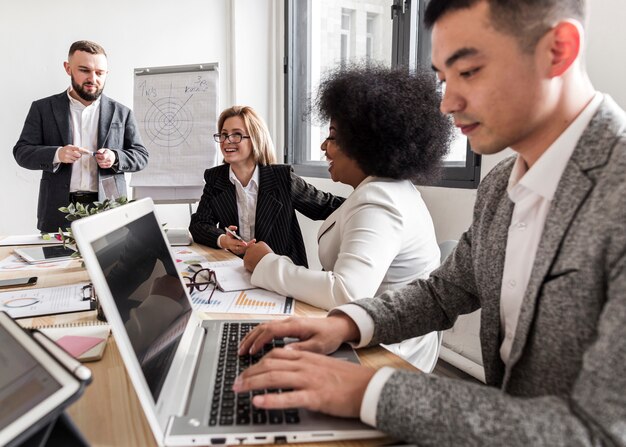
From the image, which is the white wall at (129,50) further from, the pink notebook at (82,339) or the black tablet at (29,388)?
the black tablet at (29,388)

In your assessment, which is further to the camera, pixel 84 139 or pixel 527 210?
pixel 84 139

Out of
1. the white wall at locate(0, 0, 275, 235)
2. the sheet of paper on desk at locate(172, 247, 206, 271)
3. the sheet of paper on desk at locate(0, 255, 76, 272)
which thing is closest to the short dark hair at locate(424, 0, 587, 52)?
the sheet of paper on desk at locate(172, 247, 206, 271)

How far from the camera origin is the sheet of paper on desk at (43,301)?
3.54ft

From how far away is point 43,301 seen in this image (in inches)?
45.5

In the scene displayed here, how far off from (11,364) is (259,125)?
1.86m

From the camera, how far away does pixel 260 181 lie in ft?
7.32

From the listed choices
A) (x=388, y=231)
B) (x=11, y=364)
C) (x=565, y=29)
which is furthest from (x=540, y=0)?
(x=11, y=364)

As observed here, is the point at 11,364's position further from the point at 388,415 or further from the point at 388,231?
the point at 388,231

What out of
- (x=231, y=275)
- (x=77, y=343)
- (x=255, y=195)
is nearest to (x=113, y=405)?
(x=77, y=343)

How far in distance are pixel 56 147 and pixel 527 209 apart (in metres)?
2.64

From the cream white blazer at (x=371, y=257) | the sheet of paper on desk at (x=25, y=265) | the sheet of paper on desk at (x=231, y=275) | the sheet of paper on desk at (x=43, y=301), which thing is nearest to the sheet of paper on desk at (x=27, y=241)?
the sheet of paper on desk at (x=25, y=265)

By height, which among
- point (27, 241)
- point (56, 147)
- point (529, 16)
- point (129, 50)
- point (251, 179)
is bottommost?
point (27, 241)

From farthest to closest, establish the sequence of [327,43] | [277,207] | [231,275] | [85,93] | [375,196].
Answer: [327,43] → [85,93] → [277,207] → [231,275] → [375,196]

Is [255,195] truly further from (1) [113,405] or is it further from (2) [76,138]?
(1) [113,405]
